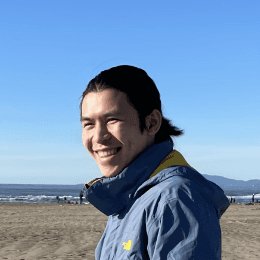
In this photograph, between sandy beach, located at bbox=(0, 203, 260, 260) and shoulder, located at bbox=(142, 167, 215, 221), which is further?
sandy beach, located at bbox=(0, 203, 260, 260)

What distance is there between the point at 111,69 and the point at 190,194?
2.88ft

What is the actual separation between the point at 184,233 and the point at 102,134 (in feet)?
2.28

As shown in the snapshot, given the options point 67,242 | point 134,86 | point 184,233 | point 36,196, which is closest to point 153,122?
point 134,86

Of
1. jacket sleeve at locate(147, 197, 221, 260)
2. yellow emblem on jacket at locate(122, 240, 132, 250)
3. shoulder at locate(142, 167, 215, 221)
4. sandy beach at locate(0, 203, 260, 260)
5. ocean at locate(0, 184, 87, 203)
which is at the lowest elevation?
ocean at locate(0, 184, 87, 203)

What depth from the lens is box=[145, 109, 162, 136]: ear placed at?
1742mm

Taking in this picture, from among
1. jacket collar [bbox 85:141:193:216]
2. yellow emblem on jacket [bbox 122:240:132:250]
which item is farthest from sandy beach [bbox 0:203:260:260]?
yellow emblem on jacket [bbox 122:240:132:250]

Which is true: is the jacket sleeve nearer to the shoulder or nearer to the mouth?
the shoulder

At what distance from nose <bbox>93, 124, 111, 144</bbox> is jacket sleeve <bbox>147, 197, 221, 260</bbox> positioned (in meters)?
0.55

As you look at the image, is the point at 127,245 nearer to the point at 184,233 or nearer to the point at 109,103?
the point at 184,233

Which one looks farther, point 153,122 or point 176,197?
point 153,122

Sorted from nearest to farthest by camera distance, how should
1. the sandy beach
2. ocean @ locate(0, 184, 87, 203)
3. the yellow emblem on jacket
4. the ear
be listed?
the yellow emblem on jacket, the ear, the sandy beach, ocean @ locate(0, 184, 87, 203)

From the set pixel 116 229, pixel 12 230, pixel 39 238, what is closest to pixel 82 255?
pixel 39 238

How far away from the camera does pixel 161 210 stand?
1.27 metres

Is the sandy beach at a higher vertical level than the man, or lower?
lower
